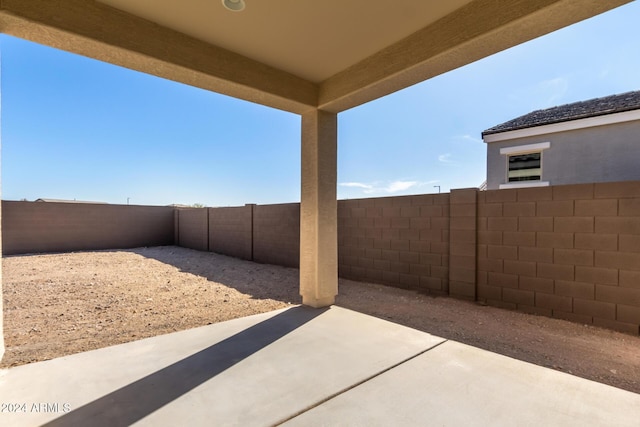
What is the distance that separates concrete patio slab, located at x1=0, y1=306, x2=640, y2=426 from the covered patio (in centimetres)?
1

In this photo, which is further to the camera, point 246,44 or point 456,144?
point 456,144

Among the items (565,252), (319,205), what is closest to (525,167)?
(565,252)

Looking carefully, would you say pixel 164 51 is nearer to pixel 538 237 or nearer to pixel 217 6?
pixel 217 6

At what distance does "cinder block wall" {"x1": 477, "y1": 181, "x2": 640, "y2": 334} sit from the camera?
10.8ft

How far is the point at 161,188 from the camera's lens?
1981 cm

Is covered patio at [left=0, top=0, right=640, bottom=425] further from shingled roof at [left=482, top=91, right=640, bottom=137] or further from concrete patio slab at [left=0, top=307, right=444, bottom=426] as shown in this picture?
shingled roof at [left=482, top=91, right=640, bottom=137]

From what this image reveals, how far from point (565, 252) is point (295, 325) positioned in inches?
139

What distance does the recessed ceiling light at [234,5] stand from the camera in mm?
2240

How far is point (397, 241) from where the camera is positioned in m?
5.52

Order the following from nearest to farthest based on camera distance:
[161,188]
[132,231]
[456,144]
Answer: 1. [456,144]
2. [132,231]
3. [161,188]

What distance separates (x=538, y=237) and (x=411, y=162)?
744 cm

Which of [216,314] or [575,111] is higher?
[575,111]

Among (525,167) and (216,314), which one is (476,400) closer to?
(216,314)

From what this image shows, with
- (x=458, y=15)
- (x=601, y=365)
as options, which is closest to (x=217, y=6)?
(x=458, y=15)
